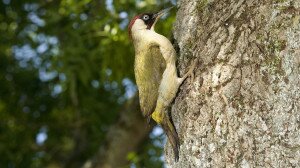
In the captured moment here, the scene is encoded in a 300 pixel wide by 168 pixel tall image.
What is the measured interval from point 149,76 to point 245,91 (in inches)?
41.3

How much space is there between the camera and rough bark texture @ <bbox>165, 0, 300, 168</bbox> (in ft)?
8.66

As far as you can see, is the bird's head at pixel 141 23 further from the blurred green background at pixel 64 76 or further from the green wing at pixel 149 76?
the blurred green background at pixel 64 76

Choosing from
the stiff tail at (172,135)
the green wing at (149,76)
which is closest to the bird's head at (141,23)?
the green wing at (149,76)

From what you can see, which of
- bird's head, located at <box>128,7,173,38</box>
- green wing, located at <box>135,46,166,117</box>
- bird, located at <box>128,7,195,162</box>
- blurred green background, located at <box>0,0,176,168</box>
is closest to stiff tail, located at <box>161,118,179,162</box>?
bird, located at <box>128,7,195,162</box>

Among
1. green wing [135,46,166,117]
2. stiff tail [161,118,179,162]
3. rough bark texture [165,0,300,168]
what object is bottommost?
green wing [135,46,166,117]

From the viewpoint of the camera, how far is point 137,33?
162 inches

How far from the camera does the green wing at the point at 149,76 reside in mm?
3600

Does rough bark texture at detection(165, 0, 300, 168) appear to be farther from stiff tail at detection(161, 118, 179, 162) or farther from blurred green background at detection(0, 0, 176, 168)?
blurred green background at detection(0, 0, 176, 168)

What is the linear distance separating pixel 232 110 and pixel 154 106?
0.89 metres

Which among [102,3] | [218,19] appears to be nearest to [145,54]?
[218,19]

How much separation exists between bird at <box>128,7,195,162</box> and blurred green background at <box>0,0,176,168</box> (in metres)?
1.69

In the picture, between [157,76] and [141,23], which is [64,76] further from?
[157,76]

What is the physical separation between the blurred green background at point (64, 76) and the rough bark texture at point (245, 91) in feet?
8.52

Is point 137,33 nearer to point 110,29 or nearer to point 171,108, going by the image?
point 171,108
